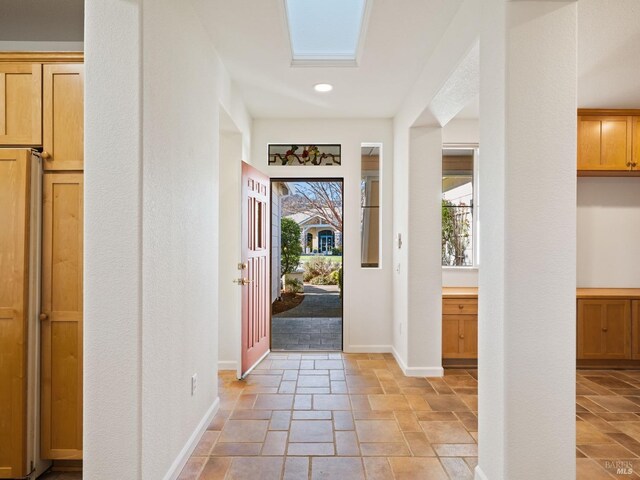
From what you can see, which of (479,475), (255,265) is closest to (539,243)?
(479,475)

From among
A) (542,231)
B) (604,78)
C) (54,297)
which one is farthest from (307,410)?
(604,78)

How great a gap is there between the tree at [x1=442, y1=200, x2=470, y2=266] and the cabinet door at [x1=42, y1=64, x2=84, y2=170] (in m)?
3.97

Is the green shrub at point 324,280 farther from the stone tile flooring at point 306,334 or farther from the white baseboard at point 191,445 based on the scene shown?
the white baseboard at point 191,445

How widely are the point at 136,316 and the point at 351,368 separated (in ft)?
8.99

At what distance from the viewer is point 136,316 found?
1.71 meters

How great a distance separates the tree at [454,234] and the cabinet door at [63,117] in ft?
13.0

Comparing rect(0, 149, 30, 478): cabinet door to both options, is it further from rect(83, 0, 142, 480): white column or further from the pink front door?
the pink front door

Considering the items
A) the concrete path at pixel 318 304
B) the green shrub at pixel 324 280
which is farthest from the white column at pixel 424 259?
the green shrub at pixel 324 280

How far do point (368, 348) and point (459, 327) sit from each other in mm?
1075

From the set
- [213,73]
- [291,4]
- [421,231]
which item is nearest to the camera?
[291,4]

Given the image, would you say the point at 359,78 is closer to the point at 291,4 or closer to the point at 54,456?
the point at 291,4

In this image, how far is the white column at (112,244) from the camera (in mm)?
1694

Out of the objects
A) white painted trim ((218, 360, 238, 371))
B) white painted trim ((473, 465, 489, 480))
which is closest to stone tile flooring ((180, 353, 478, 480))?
white painted trim ((473, 465, 489, 480))

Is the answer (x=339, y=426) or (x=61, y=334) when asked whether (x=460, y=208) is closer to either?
(x=339, y=426)
